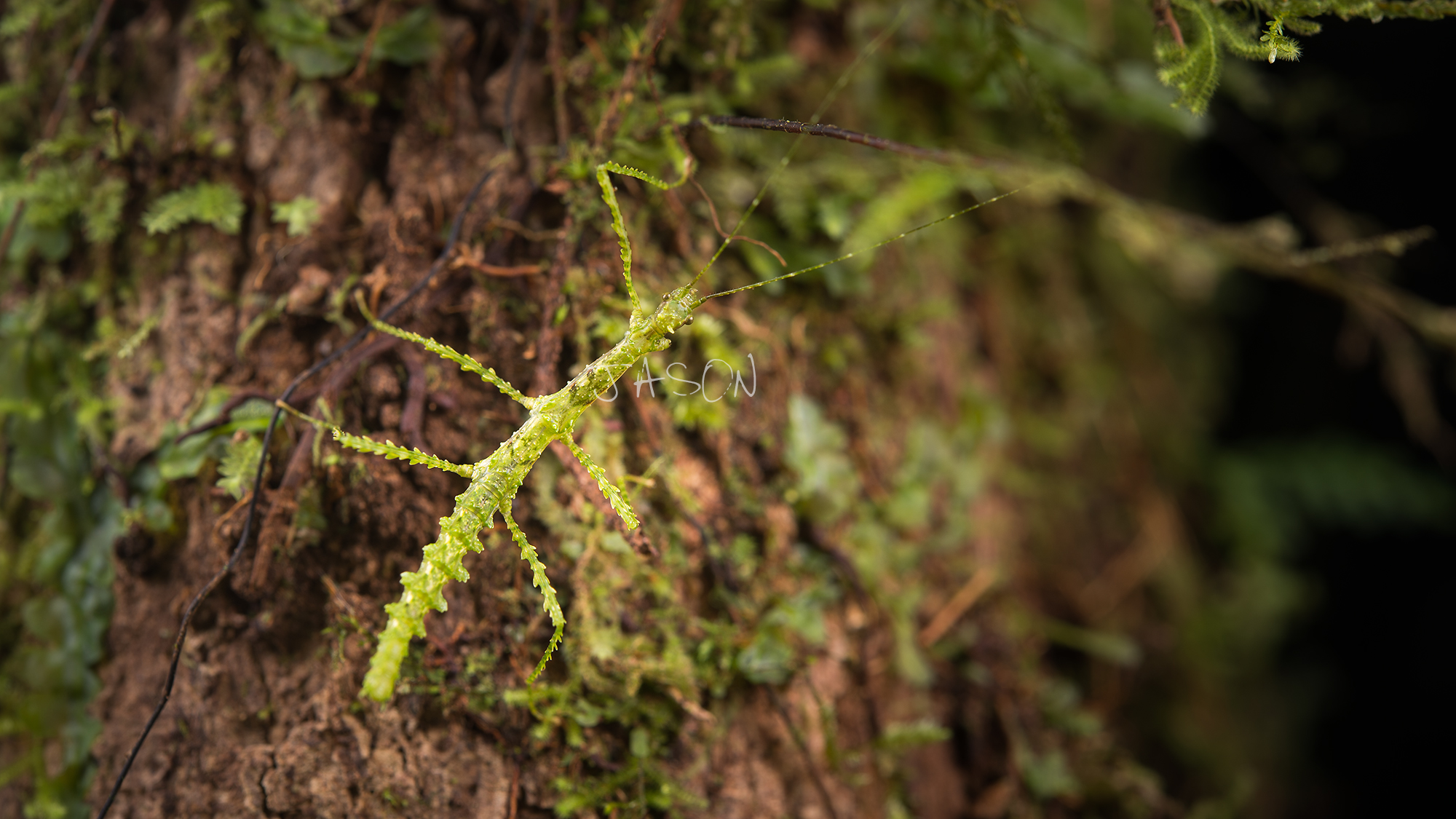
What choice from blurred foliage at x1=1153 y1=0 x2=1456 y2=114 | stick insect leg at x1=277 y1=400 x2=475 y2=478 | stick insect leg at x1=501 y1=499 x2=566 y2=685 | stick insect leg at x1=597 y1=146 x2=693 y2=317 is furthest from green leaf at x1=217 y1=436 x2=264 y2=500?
blurred foliage at x1=1153 y1=0 x2=1456 y2=114

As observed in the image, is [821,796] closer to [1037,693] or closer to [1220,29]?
[1037,693]

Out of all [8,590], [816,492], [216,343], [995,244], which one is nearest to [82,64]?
[216,343]

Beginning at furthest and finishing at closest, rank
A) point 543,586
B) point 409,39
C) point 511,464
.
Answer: point 409,39
point 511,464
point 543,586

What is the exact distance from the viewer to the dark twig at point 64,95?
1.61 m

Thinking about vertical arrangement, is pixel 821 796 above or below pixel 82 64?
below

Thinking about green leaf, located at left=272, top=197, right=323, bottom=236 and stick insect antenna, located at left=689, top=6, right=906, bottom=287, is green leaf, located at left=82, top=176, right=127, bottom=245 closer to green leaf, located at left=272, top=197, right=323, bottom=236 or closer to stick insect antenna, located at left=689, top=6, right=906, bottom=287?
green leaf, located at left=272, top=197, right=323, bottom=236

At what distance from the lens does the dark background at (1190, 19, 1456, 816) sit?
10.5ft

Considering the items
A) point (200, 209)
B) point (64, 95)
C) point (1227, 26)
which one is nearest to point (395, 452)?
point (200, 209)

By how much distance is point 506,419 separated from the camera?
4.89 feet

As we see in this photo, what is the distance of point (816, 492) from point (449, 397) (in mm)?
854

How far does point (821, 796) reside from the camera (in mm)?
1625

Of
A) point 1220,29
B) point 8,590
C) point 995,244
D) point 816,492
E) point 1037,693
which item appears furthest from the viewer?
point 995,244

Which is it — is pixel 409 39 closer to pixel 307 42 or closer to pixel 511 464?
pixel 307 42

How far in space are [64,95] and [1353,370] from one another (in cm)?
482
